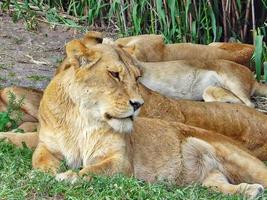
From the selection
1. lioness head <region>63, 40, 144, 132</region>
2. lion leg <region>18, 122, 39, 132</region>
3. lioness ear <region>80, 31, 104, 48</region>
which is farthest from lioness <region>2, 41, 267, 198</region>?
lion leg <region>18, 122, 39, 132</region>

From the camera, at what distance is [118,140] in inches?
244

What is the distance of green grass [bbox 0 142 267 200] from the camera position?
556cm

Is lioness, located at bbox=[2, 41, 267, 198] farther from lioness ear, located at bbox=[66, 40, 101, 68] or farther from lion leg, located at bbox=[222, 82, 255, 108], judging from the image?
lion leg, located at bbox=[222, 82, 255, 108]

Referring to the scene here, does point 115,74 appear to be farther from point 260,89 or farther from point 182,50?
point 182,50

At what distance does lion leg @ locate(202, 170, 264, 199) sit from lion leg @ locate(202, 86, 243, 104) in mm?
2262

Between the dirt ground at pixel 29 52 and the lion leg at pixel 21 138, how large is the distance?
1.81 m

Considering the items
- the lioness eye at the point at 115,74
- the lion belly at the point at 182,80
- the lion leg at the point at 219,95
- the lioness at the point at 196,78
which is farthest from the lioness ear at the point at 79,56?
the lion belly at the point at 182,80

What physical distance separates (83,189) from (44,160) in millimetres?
690

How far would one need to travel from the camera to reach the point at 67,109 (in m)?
6.29

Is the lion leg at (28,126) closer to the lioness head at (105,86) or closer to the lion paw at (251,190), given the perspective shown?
the lioness head at (105,86)

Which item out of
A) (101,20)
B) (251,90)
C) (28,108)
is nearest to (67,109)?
(28,108)

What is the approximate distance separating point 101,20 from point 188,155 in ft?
15.2

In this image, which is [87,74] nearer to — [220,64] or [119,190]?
[119,190]

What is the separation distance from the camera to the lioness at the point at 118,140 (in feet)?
19.9
